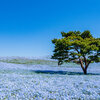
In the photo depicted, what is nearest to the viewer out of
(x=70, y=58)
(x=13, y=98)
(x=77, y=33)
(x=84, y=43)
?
(x=13, y=98)

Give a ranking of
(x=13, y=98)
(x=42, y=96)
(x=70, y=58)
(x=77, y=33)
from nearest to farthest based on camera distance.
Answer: (x=13, y=98)
(x=42, y=96)
(x=70, y=58)
(x=77, y=33)

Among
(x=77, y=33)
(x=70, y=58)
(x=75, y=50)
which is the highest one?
(x=77, y=33)

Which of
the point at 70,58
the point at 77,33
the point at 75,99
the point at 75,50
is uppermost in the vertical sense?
the point at 77,33

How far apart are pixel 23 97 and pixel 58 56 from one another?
15438 mm

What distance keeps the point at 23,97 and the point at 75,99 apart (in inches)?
113

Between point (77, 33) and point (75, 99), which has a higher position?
point (77, 33)

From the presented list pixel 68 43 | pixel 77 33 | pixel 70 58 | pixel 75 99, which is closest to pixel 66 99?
pixel 75 99

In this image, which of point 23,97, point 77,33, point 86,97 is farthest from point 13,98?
point 77,33

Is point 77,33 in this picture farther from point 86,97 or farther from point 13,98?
point 13,98

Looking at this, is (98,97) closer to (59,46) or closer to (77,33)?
(59,46)

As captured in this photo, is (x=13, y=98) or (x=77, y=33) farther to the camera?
(x=77, y=33)

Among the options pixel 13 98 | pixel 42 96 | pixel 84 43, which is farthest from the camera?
pixel 84 43

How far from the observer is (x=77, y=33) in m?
24.1

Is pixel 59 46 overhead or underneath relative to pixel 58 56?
overhead
